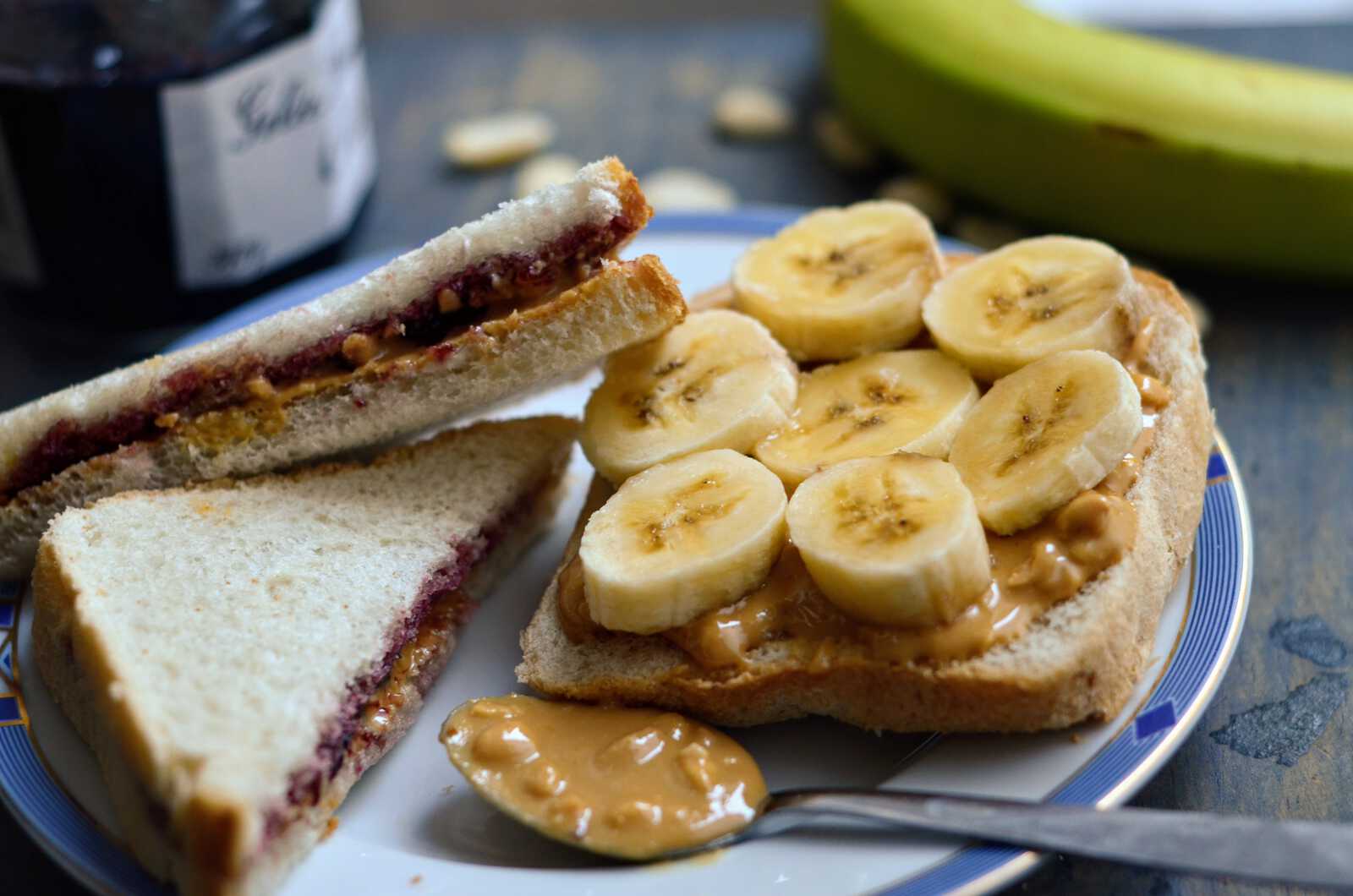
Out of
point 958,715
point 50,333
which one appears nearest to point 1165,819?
Answer: point 958,715

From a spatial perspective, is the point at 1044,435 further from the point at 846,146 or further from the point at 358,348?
the point at 846,146

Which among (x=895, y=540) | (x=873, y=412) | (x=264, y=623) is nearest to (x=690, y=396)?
(x=873, y=412)

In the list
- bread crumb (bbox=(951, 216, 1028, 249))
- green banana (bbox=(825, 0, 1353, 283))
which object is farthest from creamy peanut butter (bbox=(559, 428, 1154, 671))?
bread crumb (bbox=(951, 216, 1028, 249))

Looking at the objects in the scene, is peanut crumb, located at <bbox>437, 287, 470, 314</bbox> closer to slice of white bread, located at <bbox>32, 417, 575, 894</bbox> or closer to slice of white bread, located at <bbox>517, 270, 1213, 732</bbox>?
slice of white bread, located at <bbox>32, 417, 575, 894</bbox>

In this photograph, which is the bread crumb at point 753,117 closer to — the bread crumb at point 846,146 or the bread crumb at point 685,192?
the bread crumb at point 846,146

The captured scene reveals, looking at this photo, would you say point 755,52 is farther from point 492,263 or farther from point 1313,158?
point 492,263

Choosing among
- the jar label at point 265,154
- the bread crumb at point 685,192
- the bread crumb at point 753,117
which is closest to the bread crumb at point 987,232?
the bread crumb at point 685,192
